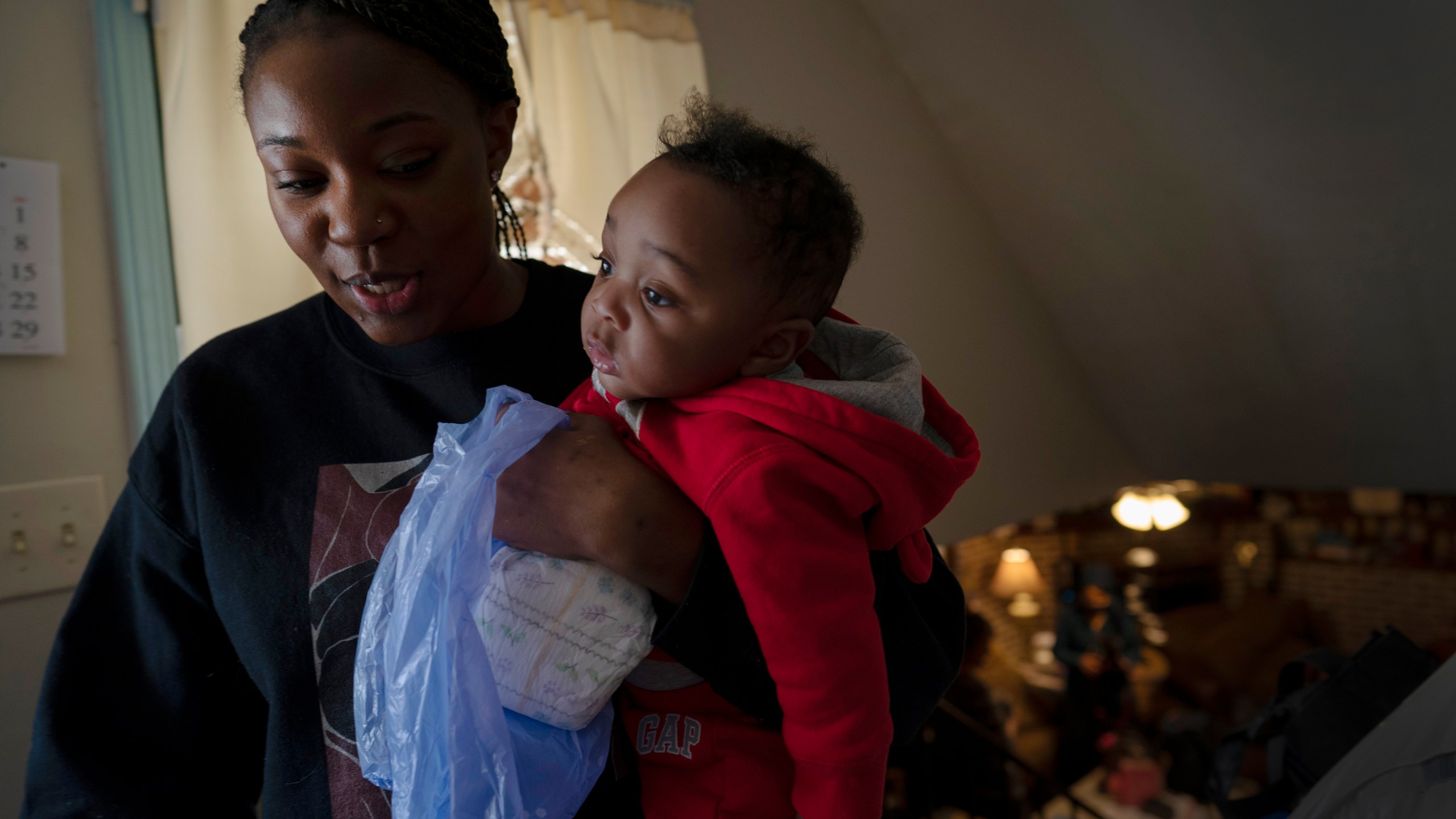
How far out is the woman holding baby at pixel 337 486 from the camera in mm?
707

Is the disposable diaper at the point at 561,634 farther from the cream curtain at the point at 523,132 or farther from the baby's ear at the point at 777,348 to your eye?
the cream curtain at the point at 523,132

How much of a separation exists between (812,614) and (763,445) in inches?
5.5

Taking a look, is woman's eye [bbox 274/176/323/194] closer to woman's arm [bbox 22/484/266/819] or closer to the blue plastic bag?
the blue plastic bag

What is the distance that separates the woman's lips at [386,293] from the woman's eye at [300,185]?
9cm

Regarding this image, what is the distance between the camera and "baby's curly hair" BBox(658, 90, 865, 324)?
2.44 feet

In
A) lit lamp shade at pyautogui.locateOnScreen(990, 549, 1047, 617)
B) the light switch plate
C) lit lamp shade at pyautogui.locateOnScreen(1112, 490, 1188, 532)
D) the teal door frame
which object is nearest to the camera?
the light switch plate

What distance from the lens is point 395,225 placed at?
2.46 feet

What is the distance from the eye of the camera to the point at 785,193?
0.75 metres

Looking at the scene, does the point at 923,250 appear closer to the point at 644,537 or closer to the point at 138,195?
the point at 138,195

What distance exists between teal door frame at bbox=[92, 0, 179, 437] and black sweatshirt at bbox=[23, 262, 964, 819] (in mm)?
676

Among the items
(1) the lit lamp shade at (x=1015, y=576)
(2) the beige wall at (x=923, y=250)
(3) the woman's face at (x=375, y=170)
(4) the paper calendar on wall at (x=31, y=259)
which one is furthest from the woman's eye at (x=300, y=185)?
(1) the lit lamp shade at (x=1015, y=576)

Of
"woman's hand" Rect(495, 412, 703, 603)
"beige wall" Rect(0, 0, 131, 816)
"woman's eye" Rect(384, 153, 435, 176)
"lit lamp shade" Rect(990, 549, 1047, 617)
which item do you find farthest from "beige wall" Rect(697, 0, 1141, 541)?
"woman's hand" Rect(495, 412, 703, 603)

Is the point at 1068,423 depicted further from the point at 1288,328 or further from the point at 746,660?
the point at 746,660

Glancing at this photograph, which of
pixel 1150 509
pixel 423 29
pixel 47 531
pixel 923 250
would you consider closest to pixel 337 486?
pixel 423 29
